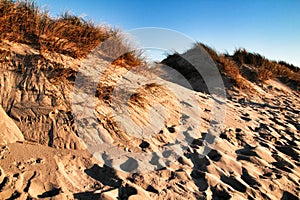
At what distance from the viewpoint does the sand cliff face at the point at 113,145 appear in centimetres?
206

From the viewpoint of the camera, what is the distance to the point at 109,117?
2.85m

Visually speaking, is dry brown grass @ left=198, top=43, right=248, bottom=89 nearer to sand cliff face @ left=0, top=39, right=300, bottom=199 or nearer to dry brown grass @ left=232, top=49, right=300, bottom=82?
dry brown grass @ left=232, top=49, right=300, bottom=82

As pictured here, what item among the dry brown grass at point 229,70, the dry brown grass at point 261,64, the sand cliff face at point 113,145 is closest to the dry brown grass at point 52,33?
the sand cliff face at point 113,145

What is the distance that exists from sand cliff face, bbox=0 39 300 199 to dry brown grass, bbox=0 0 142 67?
0.61ft

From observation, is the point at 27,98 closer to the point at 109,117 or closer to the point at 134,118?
the point at 109,117

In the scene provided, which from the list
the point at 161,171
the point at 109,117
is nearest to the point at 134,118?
the point at 109,117

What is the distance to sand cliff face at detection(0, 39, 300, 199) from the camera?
6.77 ft

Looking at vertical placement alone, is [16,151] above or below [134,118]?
below

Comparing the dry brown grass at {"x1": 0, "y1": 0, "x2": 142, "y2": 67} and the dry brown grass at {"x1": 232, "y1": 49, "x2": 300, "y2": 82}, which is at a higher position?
the dry brown grass at {"x1": 232, "y1": 49, "x2": 300, "y2": 82}

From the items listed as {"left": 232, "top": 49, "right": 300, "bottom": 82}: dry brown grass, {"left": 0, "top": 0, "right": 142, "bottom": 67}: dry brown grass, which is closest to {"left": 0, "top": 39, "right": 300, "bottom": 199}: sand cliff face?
{"left": 0, "top": 0, "right": 142, "bottom": 67}: dry brown grass

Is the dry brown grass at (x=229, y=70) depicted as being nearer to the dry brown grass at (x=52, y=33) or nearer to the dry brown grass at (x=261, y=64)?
the dry brown grass at (x=261, y=64)

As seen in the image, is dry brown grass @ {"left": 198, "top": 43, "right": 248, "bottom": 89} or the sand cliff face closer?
the sand cliff face

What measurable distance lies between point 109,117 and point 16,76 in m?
1.12

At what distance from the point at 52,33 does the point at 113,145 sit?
188cm
